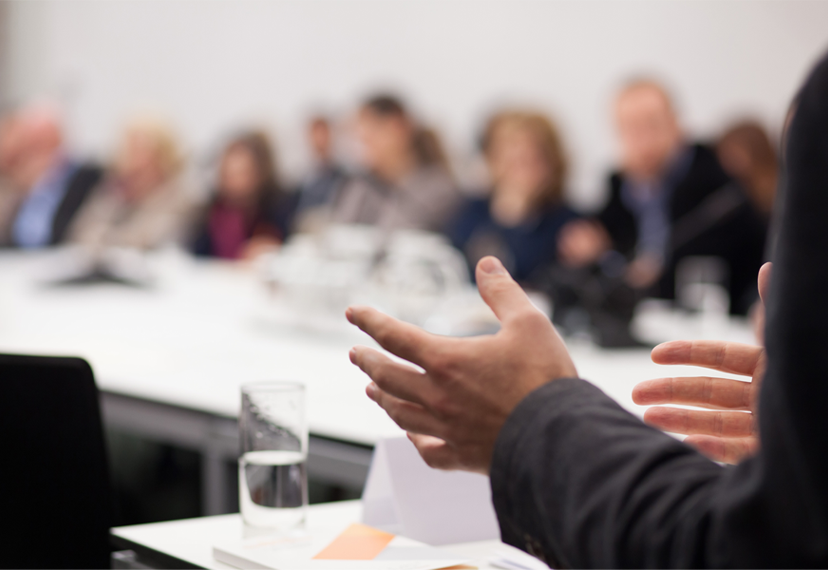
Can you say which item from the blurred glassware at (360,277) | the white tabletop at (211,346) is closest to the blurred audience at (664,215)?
the white tabletop at (211,346)

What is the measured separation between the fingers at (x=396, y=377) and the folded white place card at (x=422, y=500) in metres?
0.29

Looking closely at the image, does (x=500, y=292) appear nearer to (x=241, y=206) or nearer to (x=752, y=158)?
(x=752, y=158)

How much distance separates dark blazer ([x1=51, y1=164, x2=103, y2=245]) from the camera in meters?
4.71

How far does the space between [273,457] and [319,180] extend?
13.9 ft

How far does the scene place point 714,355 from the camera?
2.40ft

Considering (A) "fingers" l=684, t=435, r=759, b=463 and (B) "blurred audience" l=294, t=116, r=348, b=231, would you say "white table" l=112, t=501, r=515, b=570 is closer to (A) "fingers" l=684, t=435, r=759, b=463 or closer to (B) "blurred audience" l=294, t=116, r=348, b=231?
(A) "fingers" l=684, t=435, r=759, b=463

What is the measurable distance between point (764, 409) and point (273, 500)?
496 mm

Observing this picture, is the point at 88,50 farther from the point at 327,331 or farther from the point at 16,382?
the point at 16,382

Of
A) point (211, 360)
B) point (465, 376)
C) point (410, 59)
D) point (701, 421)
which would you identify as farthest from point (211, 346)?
point (410, 59)

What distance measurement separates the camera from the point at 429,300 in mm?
1959

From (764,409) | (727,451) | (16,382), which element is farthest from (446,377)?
(16,382)

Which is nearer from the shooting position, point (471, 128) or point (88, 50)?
point (471, 128)

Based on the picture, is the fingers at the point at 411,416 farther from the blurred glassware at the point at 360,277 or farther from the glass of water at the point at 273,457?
the blurred glassware at the point at 360,277

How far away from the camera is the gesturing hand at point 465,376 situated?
536 mm
